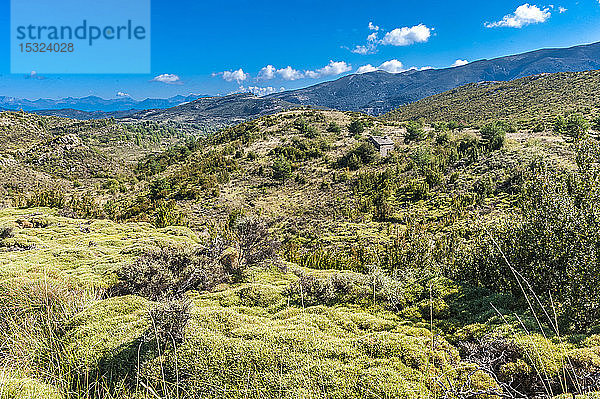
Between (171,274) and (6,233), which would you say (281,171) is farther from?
(171,274)

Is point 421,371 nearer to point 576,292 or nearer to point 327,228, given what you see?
point 576,292

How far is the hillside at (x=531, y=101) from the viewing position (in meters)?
32.3

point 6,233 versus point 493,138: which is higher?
point 493,138

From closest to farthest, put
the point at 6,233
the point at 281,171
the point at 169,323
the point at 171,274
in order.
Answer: the point at 169,323 → the point at 171,274 → the point at 6,233 → the point at 281,171

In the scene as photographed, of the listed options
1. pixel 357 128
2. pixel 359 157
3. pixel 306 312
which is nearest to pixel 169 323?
pixel 306 312

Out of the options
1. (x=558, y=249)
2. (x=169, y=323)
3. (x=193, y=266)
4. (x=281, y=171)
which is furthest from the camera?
(x=281, y=171)

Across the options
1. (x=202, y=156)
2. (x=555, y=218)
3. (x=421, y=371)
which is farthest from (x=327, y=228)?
(x=202, y=156)

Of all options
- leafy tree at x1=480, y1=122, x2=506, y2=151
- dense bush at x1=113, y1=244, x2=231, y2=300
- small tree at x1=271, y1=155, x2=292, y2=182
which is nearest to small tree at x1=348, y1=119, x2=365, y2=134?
small tree at x1=271, y1=155, x2=292, y2=182

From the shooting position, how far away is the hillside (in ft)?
106

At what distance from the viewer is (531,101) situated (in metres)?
40.6

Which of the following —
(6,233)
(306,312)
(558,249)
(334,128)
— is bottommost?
(306,312)

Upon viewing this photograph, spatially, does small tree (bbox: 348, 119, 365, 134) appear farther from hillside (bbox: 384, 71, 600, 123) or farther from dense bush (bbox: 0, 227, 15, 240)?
dense bush (bbox: 0, 227, 15, 240)

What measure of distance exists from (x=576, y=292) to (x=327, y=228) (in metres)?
9.04

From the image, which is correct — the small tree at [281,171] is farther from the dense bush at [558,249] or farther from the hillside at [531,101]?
the hillside at [531,101]
